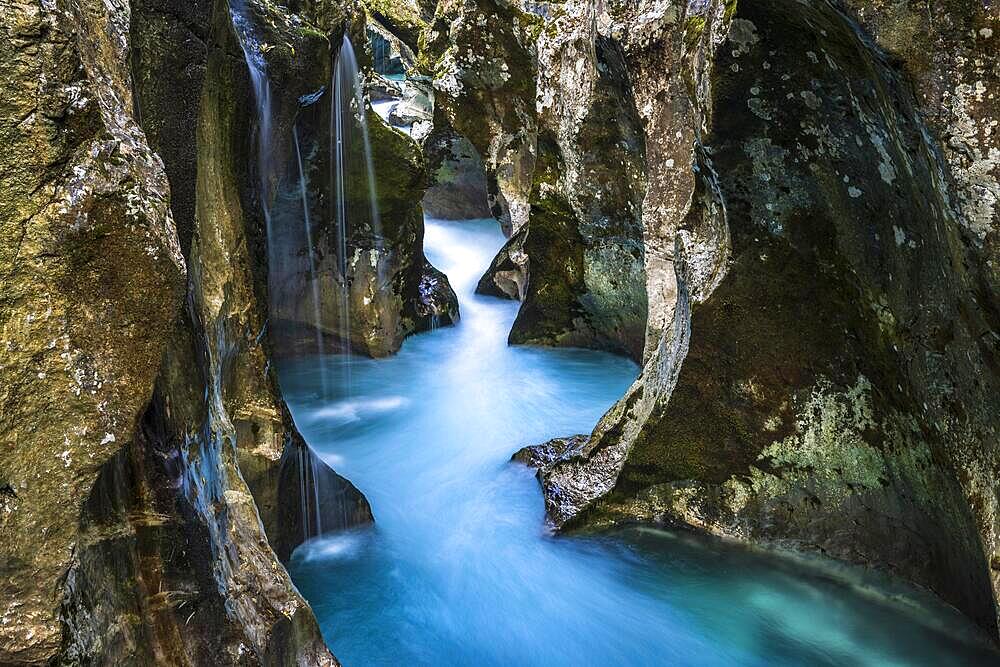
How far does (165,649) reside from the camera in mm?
3297

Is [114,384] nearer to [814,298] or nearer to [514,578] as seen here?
[514,578]

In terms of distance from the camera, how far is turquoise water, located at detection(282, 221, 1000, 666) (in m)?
5.51

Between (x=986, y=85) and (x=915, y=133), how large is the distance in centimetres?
56

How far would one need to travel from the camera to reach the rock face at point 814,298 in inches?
160

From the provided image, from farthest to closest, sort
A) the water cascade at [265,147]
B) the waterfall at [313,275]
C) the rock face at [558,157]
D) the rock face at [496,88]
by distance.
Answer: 1. the rock face at [496,88]
2. the waterfall at [313,275]
3. the rock face at [558,157]
4. the water cascade at [265,147]

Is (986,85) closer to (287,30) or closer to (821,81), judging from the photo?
(821,81)

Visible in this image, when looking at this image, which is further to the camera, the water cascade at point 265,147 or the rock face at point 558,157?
the rock face at point 558,157

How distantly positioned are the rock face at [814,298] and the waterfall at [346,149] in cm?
434

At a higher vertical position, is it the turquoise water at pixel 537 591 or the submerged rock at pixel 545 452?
the submerged rock at pixel 545 452

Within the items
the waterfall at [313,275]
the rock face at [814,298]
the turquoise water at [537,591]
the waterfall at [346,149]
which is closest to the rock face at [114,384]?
the turquoise water at [537,591]

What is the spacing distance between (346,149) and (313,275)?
5.68ft

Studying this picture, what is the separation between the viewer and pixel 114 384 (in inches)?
110

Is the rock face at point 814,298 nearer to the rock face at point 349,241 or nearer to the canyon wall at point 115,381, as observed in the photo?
the canyon wall at point 115,381

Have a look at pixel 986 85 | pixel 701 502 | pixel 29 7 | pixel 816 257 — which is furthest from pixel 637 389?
pixel 29 7
